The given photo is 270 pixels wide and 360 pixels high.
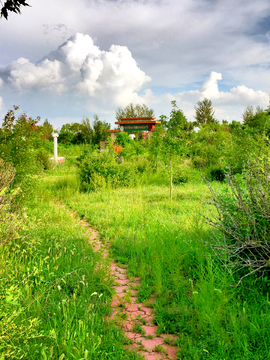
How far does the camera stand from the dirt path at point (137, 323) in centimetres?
256

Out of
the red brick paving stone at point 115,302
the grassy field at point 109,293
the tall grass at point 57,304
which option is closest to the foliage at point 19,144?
the grassy field at point 109,293

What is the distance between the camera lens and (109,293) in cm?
353

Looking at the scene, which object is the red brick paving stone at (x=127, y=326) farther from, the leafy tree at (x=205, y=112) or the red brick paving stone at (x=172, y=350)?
the leafy tree at (x=205, y=112)

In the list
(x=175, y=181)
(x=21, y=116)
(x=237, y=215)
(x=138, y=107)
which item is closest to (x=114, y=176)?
(x=175, y=181)

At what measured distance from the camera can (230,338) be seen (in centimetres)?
256

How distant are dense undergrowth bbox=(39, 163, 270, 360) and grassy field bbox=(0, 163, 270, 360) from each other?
0.04 feet

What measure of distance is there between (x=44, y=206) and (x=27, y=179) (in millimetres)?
1413

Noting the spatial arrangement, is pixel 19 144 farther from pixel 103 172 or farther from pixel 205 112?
pixel 205 112

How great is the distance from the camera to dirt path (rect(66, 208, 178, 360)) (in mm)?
2562

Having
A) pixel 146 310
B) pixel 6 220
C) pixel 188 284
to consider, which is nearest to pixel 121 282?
pixel 146 310

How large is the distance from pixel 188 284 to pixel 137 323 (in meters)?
0.86

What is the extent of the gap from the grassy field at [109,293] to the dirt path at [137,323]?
0.09 meters

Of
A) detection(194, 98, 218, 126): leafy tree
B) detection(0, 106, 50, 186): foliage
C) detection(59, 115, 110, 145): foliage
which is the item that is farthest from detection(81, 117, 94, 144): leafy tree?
detection(0, 106, 50, 186): foliage

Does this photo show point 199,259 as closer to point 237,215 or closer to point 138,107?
point 237,215
